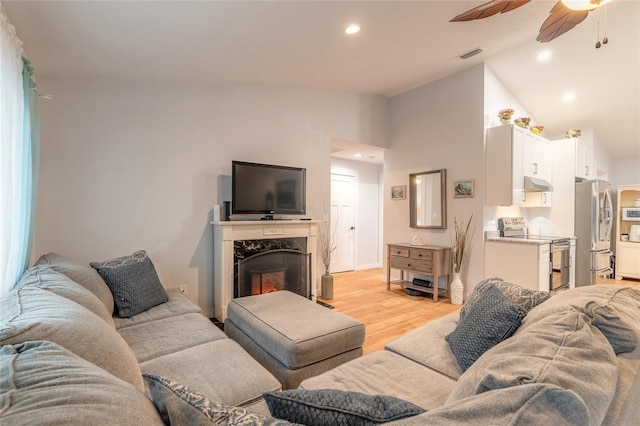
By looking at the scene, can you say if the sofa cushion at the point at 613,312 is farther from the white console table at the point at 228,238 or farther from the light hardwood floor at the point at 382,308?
the white console table at the point at 228,238

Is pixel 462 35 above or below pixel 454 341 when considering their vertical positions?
above

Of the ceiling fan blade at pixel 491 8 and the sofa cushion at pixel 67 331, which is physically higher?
the ceiling fan blade at pixel 491 8

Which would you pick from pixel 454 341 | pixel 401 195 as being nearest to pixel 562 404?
pixel 454 341

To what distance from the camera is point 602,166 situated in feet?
18.9

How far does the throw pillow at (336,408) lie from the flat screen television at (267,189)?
2785mm

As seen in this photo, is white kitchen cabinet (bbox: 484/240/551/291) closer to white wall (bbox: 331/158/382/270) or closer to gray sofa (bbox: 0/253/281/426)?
white wall (bbox: 331/158/382/270)

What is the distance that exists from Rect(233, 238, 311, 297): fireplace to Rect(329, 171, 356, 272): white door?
6.98 feet

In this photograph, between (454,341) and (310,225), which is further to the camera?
(310,225)

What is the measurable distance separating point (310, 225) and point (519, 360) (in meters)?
3.09

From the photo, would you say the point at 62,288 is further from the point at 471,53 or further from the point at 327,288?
the point at 471,53

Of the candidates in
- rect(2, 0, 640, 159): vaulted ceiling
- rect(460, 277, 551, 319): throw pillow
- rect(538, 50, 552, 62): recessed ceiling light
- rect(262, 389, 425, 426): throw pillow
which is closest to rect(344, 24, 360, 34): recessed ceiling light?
rect(2, 0, 640, 159): vaulted ceiling

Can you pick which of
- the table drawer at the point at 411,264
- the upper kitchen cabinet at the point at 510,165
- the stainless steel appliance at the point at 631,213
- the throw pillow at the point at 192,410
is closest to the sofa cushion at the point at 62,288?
the throw pillow at the point at 192,410

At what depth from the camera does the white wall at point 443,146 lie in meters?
4.00

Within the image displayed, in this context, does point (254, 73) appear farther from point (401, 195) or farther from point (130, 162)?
point (401, 195)
